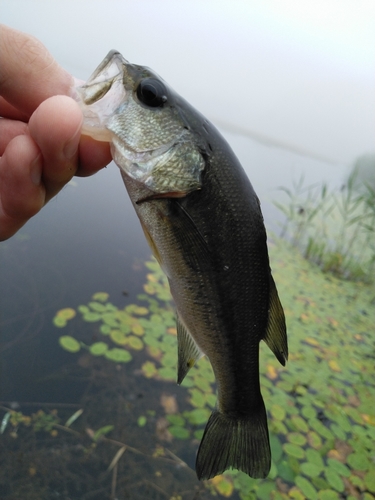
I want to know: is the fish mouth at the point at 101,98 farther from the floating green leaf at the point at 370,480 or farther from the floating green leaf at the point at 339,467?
the floating green leaf at the point at 370,480

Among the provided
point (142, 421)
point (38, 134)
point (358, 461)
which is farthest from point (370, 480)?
point (38, 134)

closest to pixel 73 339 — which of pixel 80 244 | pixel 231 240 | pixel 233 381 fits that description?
pixel 80 244

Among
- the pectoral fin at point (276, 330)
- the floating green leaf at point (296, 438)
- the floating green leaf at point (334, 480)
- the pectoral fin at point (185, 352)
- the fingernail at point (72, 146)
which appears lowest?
the floating green leaf at point (296, 438)

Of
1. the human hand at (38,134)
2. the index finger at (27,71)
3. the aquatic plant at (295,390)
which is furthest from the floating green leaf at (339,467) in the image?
the index finger at (27,71)

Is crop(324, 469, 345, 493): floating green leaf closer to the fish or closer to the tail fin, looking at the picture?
the tail fin

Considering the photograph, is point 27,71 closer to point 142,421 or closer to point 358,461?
point 142,421

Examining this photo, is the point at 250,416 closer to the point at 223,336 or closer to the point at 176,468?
the point at 223,336
